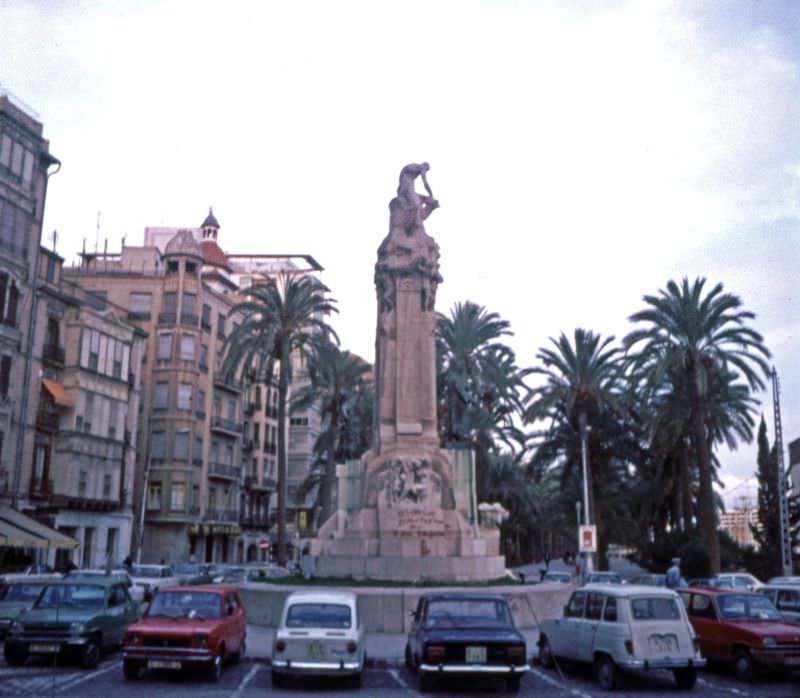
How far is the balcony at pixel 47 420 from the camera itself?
44.0m

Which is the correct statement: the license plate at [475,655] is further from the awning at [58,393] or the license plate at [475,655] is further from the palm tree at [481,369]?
the awning at [58,393]

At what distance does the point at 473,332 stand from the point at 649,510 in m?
16.8

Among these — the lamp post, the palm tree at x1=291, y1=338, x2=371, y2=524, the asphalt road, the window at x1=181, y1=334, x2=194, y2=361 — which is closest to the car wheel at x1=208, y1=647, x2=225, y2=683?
the asphalt road

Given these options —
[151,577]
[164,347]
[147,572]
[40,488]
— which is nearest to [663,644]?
[151,577]

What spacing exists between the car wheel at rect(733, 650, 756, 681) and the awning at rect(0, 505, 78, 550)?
29.5 meters

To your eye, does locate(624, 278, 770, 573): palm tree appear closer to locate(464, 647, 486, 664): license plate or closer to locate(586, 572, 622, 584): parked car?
locate(586, 572, 622, 584): parked car

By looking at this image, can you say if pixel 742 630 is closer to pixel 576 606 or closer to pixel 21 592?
pixel 576 606

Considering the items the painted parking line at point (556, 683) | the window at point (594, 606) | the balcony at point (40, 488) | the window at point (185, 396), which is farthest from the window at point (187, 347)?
the window at point (594, 606)

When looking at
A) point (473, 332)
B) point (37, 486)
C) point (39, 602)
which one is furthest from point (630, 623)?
point (37, 486)

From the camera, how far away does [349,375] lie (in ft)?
151

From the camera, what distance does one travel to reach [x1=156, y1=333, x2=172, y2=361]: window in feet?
198

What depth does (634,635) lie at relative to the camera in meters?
13.7

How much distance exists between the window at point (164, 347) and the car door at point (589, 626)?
49.0m

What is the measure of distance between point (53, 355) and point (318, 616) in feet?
118
